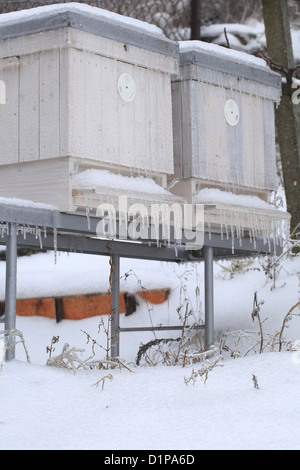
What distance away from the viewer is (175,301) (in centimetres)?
750

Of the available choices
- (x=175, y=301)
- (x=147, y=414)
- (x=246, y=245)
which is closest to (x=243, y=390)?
(x=147, y=414)

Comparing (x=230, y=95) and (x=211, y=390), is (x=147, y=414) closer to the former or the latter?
(x=211, y=390)

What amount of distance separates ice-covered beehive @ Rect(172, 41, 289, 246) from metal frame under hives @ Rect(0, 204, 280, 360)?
0.25 metres

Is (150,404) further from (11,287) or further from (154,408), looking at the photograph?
(11,287)

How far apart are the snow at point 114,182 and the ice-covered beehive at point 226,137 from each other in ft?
1.15

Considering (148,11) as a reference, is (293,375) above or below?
below

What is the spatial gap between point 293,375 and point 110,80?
6.47 ft

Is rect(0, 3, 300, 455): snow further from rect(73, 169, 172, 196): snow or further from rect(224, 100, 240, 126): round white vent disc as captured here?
rect(224, 100, 240, 126): round white vent disc

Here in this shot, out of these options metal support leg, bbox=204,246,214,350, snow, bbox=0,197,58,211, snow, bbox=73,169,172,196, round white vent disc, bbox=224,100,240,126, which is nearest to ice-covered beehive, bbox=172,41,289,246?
round white vent disc, bbox=224,100,240,126

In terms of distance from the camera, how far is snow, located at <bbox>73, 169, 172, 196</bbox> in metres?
4.37

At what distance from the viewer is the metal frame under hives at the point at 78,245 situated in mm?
4230

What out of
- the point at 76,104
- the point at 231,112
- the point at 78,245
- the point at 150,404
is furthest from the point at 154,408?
the point at 231,112

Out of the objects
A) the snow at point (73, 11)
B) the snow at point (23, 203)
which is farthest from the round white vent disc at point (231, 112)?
the snow at point (23, 203)
